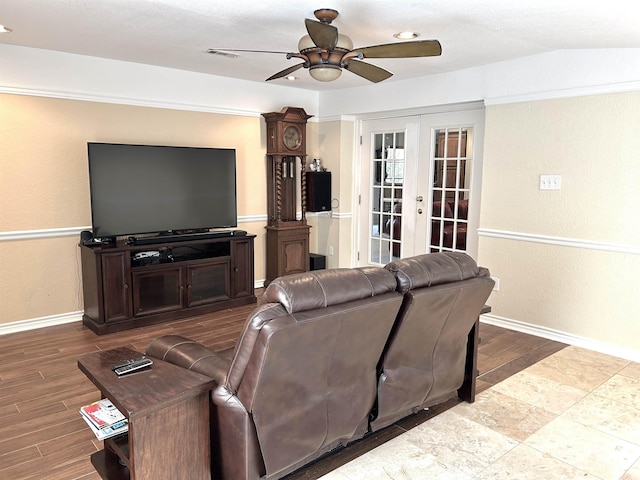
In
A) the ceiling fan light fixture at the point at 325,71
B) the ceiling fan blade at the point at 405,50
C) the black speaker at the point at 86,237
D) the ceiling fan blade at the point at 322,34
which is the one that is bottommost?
the black speaker at the point at 86,237

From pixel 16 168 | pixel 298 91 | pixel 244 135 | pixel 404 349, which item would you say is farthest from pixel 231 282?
pixel 404 349

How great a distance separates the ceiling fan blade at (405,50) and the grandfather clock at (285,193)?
2629mm

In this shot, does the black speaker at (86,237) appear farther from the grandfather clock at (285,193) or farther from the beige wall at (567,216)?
the beige wall at (567,216)

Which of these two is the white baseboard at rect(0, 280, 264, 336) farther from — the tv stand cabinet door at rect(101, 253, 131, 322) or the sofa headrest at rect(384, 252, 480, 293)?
the sofa headrest at rect(384, 252, 480, 293)

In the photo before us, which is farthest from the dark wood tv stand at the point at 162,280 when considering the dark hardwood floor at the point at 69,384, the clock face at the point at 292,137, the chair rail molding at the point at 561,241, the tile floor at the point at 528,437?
the tile floor at the point at 528,437

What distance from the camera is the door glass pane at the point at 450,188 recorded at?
4895 millimetres

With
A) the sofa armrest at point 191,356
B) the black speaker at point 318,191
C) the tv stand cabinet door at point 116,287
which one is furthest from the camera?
the black speaker at point 318,191

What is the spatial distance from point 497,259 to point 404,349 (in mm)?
2504

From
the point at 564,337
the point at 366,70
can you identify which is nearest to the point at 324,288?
the point at 366,70

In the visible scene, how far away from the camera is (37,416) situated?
2725mm

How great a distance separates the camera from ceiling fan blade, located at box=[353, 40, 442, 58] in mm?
2670

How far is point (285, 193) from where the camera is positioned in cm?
582

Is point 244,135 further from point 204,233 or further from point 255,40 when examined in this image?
point 255,40

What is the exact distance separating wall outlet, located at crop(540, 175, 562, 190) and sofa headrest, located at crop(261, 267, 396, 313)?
8.32 ft
